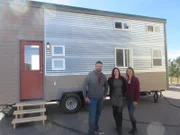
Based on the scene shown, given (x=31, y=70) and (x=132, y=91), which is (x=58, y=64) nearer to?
(x=31, y=70)

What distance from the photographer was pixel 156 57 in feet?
25.6

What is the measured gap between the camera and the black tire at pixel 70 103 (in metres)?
5.86

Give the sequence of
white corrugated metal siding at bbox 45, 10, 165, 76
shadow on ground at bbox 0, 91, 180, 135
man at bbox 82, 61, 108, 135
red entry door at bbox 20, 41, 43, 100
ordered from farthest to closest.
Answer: white corrugated metal siding at bbox 45, 10, 165, 76 < red entry door at bbox 20, 41, 43, 100 < shadow on ground at bbox 0, 91, 180, 135 < man at bbox 82, 61, 108, 135

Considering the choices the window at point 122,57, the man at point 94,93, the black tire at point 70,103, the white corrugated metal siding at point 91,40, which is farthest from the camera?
the window at point 122,57

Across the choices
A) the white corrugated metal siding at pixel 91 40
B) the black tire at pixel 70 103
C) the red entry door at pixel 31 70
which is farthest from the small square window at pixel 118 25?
the black tire at pixel 70 103

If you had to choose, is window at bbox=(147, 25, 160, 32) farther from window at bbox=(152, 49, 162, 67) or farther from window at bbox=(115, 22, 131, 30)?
window at bbox=(115, 22, 131, 30)

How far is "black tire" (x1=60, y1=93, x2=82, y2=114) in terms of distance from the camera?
5861 millimetres

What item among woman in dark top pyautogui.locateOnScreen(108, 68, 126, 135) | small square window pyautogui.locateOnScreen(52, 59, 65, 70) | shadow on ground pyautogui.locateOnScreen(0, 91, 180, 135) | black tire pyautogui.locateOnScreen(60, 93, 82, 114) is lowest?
shadow on ground pyautogui.locateOnScreen(0, 91, 180, 135)

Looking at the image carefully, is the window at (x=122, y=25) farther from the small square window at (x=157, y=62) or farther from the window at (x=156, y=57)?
the small square window at (x=157, y=62)

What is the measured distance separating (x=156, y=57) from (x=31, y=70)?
5802 millimetres

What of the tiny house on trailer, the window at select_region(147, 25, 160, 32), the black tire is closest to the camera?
the tiny house on trailer

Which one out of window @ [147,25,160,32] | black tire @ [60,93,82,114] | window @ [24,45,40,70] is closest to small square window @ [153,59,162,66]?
window @ [147,25,160,32]

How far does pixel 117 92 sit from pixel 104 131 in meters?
1.21

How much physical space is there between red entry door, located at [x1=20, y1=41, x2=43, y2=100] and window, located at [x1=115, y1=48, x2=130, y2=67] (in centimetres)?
325
